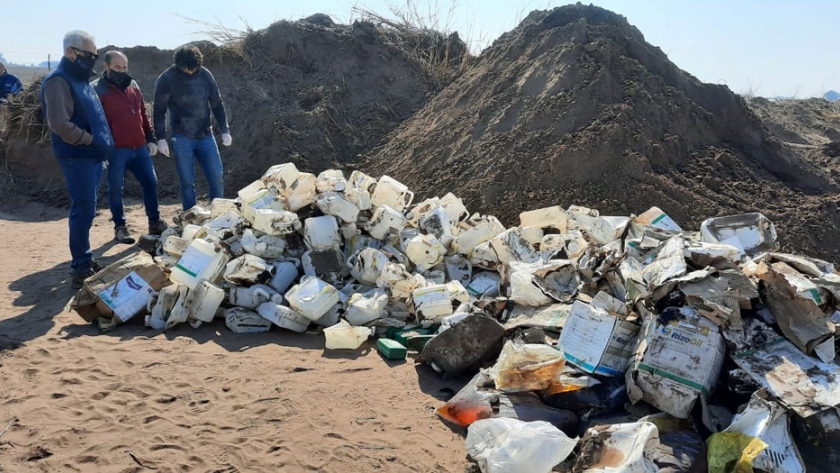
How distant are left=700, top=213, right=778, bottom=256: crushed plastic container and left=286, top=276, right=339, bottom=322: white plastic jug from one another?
103 inches

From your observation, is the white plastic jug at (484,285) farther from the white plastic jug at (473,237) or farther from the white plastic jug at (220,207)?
the white plastic jug at (220,207)

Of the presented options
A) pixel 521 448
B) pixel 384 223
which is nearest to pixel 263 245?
pixel 384 223

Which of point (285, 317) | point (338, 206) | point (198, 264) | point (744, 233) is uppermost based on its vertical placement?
point (744, 233)

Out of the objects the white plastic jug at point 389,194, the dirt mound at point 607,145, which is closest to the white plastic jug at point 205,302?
the white plastic jug at point 389,194

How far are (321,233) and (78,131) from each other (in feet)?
6.47

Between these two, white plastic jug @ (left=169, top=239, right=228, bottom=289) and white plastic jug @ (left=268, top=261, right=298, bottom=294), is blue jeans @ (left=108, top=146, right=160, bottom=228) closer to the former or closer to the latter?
white plastic jug @ (left=169, top=239, right=228, bottom=289)

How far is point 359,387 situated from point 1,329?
2.59m

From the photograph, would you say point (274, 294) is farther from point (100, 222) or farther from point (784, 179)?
point (784, 179)

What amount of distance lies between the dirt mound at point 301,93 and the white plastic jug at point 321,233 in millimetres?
4031

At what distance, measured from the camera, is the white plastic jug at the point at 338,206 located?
4.66 metres

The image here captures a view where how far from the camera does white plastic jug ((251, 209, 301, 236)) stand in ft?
15.0

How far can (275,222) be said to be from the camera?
4582 mm

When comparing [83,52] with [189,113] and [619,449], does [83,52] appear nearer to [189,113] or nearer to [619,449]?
[189,113]

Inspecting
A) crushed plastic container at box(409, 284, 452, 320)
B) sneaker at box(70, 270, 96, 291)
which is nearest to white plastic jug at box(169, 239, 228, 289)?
sneaker at box(70, 270, 96, 291)
